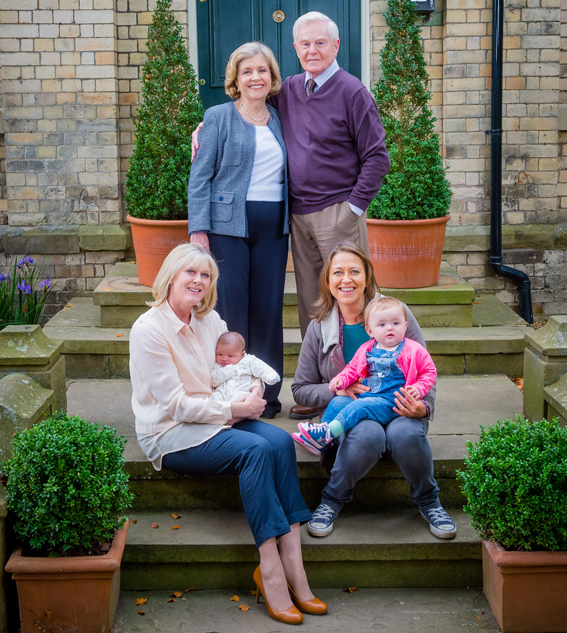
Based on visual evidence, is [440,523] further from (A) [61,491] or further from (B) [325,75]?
(B) [325,75]

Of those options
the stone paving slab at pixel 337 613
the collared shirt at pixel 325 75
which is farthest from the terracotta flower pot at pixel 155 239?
the stone paving slab at pixel 337 613

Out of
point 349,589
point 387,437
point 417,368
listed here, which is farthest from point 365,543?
point 417,368

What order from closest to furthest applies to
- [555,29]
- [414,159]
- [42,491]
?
[42,491]
[414,159]
[555,29]

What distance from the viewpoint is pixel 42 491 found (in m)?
2.52

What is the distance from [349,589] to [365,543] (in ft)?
0.67

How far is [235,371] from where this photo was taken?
308 centimetres

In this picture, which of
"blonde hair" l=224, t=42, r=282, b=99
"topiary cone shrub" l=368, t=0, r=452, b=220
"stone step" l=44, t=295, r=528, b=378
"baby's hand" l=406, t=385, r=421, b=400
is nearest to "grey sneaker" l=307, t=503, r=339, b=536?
"baby's hand" l=406, t=385, r=421, b=400

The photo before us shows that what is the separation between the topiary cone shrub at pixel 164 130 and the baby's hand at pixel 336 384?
7.43 ft

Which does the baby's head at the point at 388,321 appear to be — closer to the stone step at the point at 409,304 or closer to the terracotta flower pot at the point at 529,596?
the terracotta flower pot at the point at 529,596

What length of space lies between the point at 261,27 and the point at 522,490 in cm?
489

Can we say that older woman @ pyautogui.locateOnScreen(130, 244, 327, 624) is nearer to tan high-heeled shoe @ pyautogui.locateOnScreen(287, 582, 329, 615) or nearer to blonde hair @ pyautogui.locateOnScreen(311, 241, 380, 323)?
tan high-heeled shoe @ pyautogui.locateOnScreen(287, 582, 329, 615)

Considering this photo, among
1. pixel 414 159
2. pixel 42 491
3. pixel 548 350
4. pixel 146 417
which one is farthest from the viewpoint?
pixel 414 159

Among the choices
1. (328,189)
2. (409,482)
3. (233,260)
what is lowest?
(409,482)

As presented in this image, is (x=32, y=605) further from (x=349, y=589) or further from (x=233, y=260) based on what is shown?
(x=233, y=260)
